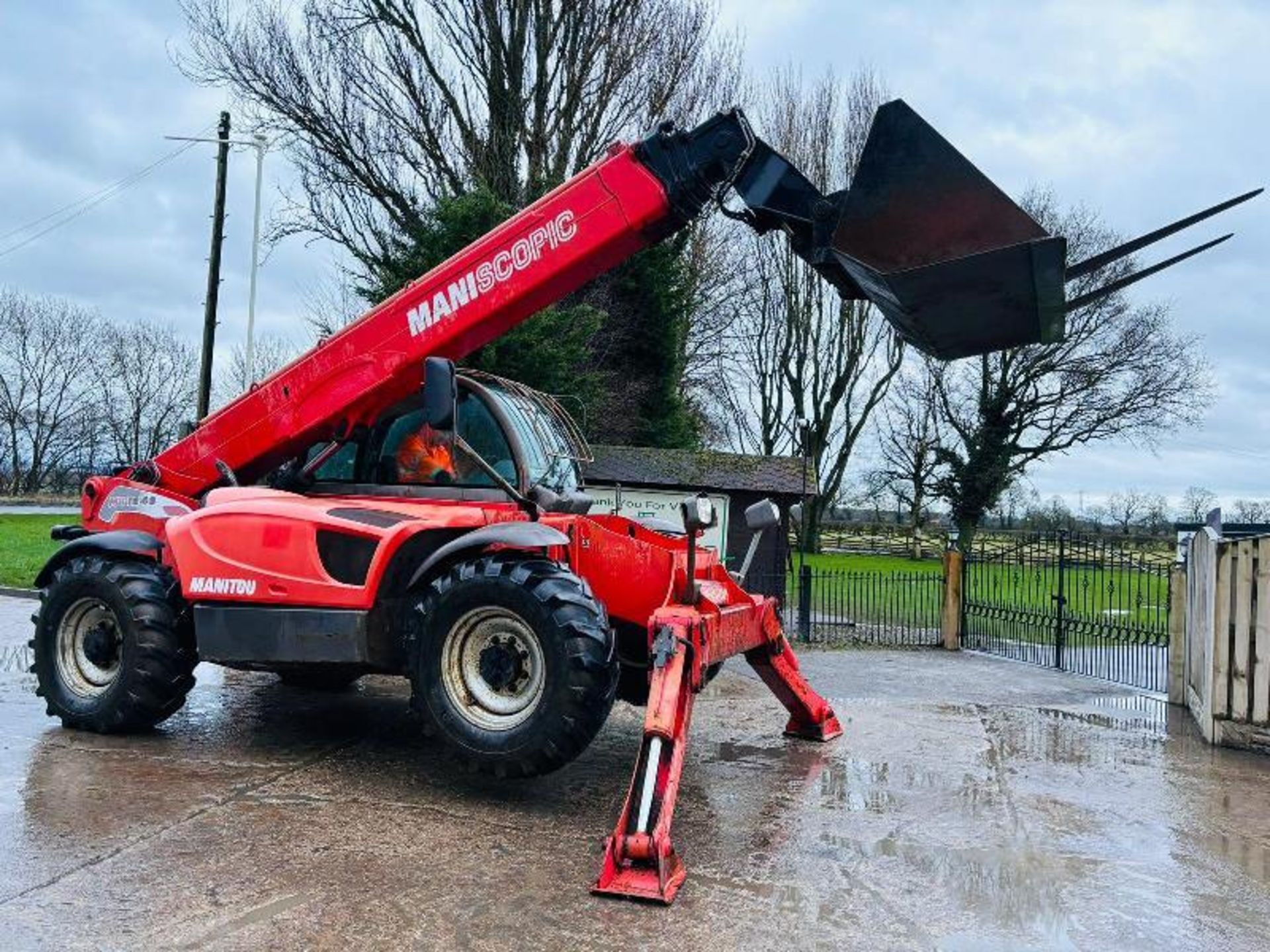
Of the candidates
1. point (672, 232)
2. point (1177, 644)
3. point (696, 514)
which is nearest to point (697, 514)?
point (696, 514)

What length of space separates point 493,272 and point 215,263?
19.0m

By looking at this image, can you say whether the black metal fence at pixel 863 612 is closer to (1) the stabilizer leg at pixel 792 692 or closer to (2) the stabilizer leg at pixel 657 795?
(1) the stabilizer leg at pixel 792 692

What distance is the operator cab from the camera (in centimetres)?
668

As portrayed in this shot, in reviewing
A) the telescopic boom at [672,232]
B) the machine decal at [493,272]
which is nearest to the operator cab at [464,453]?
the telescopic boom at [672,232]

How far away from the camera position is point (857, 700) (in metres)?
9.86

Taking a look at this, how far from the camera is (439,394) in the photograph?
18.7 ft

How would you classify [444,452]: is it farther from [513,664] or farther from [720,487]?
[720,487]

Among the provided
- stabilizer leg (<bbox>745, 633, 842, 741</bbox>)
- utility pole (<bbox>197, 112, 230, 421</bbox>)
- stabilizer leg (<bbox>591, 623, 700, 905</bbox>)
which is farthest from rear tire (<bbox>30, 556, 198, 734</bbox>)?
utility pole (<bbox>197, 112, 230, 421</bbox>)

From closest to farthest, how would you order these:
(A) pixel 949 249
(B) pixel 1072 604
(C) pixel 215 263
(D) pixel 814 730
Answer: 1. (A) pixel 949 249
2. (D) pixel 814 730
3. (B) pixel 1072 604
4. (C) pixel 215 263

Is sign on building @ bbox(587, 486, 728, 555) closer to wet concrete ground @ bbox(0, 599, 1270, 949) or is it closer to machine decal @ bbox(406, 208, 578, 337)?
wet concrete ground @ bbox(0, 599, 1270, 949)

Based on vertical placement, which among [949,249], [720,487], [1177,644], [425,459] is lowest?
[1177,644]

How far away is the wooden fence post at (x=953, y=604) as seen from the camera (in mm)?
14547

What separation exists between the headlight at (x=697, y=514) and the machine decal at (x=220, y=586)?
2433 millimetres

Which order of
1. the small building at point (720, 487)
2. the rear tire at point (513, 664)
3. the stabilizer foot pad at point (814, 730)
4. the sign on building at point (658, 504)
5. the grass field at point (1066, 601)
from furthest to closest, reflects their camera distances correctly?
the small building at point (720, 487), the sign on building at point (658, 504), the grass field at point (1066, 601), the stabilizer foot pad at point (814, 730), the rear tire at point (513, 664)
